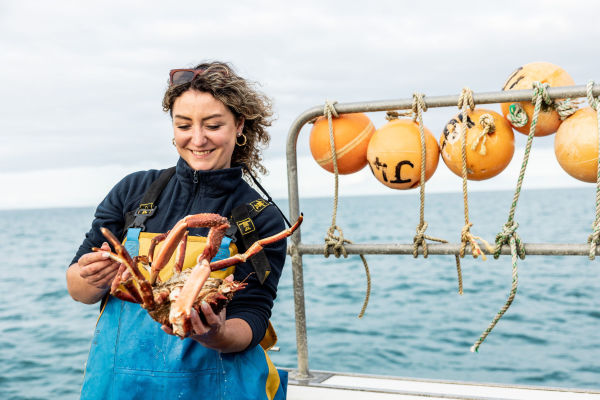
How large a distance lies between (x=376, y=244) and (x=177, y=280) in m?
1.30

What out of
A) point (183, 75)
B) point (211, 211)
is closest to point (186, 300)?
point (211, 211)

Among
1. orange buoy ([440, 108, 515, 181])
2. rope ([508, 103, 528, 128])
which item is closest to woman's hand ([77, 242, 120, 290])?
orange buoy ([440, 108, 515, 181])

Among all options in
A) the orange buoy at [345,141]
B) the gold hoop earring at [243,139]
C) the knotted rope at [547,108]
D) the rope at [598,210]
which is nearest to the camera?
the gold hoop earring at [243,139]

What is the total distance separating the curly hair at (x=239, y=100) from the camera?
2.10 m

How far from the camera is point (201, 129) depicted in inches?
81.7

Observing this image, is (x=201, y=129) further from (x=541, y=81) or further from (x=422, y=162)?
(x=541, y=81)

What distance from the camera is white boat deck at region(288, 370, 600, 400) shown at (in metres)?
2.78

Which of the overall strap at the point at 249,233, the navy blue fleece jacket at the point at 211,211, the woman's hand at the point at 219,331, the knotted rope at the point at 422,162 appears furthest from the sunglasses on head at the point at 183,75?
the knotted rope at the point at 422,162

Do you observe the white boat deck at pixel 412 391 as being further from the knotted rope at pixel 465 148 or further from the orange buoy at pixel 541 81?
the orange buoy at pixel 541 81

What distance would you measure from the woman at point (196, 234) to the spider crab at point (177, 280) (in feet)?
0.31

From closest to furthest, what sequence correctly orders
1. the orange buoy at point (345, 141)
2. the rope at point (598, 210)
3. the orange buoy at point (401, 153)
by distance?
the rope at point (598, 210) < the orange buoy at point (401, 153) < the orange buoy at point (345, 141)

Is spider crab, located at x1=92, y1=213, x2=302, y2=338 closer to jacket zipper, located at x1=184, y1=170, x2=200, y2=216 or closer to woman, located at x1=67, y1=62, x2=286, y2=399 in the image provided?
woman, located at x1=67, y1=62, x2=286, y2=399

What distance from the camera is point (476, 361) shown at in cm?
970

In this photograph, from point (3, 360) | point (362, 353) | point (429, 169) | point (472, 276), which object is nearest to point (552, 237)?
point (472, 276)
